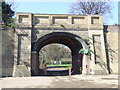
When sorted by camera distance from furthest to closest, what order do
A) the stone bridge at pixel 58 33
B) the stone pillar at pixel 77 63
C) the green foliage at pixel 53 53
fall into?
1. the green foliage at pixel 53 53
2. the stone pillar at pixel 77 63
3. the stone bridge at pixel 58 33

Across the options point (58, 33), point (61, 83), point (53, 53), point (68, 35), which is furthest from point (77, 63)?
point (53, 53)

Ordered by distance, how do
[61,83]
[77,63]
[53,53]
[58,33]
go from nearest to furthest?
[61,83], [58,33], [77,63], [53,53]

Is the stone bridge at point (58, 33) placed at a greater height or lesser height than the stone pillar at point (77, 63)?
greater

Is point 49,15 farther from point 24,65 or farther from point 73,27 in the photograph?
point 24,65

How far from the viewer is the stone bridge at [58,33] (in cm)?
2036

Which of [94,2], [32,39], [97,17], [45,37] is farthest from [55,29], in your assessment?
[94,2]

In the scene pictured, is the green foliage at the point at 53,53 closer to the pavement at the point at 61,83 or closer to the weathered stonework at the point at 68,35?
the weathered stonework at the point at 68,35

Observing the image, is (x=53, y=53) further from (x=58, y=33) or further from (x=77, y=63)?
(x=58, y=33)

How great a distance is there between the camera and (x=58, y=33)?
2125cm

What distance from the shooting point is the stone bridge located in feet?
66.8

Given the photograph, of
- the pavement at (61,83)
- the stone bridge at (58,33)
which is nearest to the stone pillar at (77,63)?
the stone bridge at (58,33)

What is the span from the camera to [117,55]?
2198 centimetres

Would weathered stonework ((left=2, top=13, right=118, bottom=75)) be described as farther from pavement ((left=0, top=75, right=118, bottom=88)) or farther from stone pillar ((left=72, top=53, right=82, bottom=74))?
pavement ((left=0, top=75, right=118, bottom=88))

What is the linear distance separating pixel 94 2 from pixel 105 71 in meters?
21.1
